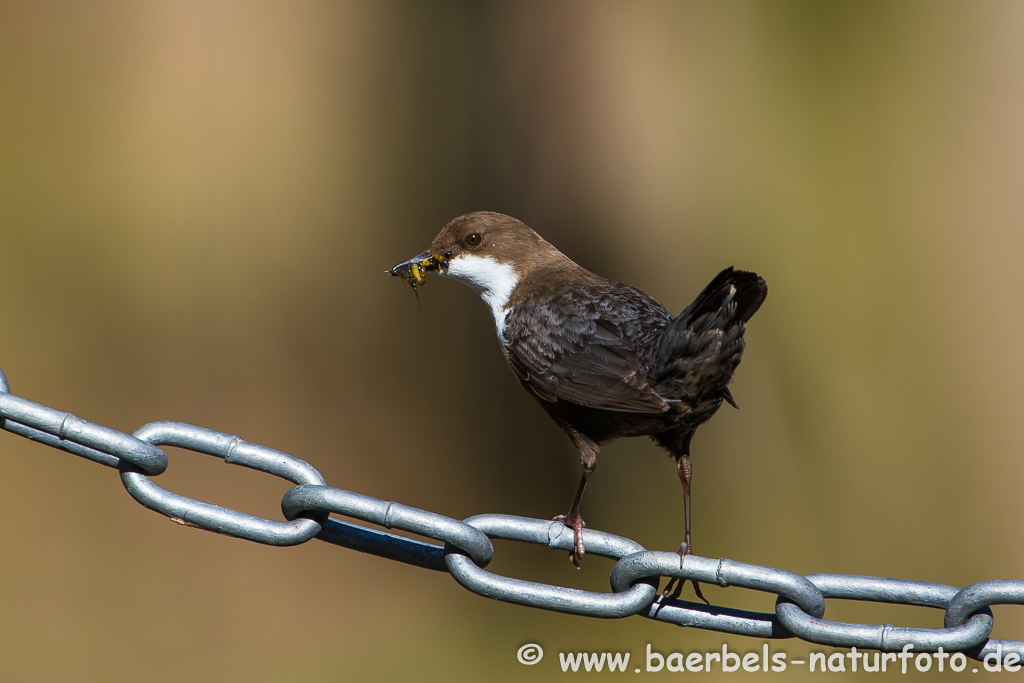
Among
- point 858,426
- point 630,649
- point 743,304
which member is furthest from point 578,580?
point 743,304

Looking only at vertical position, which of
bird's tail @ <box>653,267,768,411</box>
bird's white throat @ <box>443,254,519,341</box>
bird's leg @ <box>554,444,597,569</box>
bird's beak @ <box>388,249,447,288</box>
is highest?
bird's white throat @ <box>443,254,519,341</box>

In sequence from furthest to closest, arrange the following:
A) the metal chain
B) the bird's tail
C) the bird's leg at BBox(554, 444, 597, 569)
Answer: the bird's tail
the bird's leg at BBox(554, 444, 597, 569)
the metal chain

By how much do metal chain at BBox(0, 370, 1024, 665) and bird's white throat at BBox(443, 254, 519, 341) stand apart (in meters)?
1.18

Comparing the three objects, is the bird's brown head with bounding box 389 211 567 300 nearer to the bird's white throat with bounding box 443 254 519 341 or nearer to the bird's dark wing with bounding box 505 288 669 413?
the bird's white throat with bounding box 443 254 519 341

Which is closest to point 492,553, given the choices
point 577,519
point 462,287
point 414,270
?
point 577,519

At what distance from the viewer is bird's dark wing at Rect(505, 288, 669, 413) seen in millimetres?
1874

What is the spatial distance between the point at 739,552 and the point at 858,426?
66cm

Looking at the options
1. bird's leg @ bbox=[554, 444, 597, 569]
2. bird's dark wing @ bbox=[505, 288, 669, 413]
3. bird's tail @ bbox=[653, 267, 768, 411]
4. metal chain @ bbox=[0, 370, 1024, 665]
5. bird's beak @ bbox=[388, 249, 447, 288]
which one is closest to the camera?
metal chain @ bbox=[0, 370, 1024, 665]

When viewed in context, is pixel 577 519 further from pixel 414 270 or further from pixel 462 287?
pixel 462 287

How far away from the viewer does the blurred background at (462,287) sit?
2.86 metres

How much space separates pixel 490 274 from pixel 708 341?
34.4 inches

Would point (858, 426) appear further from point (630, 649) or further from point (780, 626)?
point (780, 626)

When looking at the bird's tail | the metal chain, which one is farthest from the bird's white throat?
the metal chain

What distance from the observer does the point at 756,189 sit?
2.97 metres
